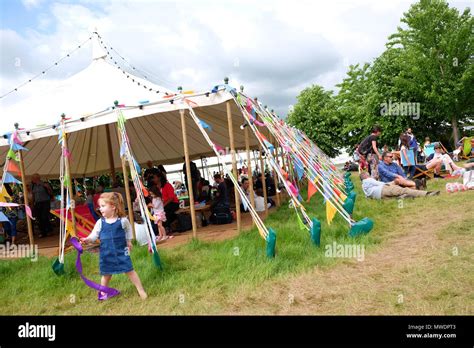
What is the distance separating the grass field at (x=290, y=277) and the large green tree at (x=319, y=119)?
2277 cm

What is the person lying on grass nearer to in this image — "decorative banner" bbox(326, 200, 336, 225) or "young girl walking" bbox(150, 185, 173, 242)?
"decorative banner" bbox(326, 200, 336, 225)

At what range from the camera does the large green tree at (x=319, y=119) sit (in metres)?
28.3

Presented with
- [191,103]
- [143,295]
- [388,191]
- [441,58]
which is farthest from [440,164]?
[441,58]

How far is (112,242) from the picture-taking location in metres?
4.02

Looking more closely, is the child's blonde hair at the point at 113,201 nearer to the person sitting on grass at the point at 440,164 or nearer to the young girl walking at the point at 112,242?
the young girl walking at the point at 112,242

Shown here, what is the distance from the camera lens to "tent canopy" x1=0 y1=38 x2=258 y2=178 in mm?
5930

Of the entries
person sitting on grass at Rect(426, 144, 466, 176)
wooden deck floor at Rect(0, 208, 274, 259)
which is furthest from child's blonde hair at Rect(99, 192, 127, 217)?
person sitting on grass at Rect(426, 144, 466, 176)

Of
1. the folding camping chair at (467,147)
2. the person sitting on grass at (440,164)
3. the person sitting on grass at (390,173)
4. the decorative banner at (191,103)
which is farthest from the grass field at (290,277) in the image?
the folding camping chair at (467,147)

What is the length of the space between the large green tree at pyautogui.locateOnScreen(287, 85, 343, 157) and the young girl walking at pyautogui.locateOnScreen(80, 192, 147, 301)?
25168 millimetres

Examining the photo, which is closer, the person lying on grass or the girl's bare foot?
the girl's bare foot

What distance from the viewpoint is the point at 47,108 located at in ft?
21.9

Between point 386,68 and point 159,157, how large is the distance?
14.1m
